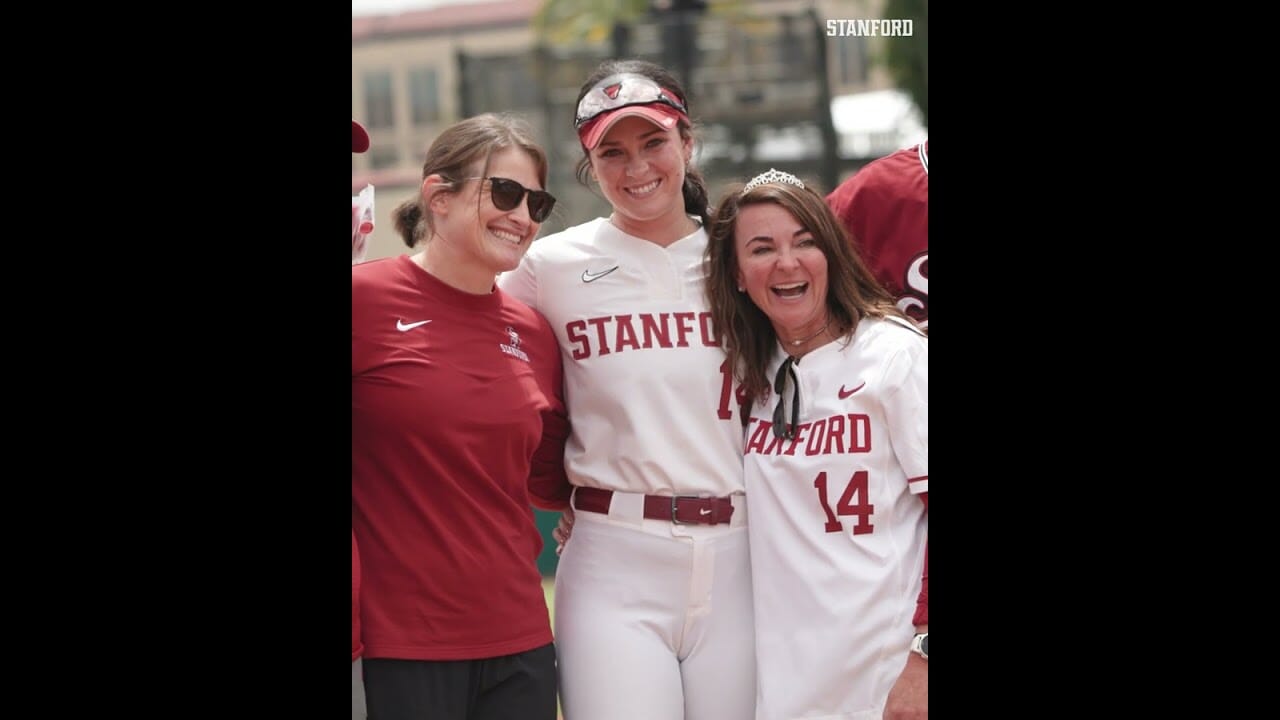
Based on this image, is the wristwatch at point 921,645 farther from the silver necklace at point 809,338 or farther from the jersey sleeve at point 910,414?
the silver necklace at point 809,338

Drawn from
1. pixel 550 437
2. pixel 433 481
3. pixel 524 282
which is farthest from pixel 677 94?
pixel 433 481

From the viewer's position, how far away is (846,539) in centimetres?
308

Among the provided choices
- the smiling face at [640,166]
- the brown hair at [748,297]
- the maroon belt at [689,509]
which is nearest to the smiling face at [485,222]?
the smiling face at [640,166]

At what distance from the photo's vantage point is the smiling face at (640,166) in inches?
131

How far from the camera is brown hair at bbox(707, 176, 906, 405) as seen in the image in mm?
3250

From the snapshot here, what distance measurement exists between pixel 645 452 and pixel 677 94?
42.6 inches

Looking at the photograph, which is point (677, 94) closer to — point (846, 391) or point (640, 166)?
point (640, 166)

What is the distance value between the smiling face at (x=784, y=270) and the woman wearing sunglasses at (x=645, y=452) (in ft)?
0.69

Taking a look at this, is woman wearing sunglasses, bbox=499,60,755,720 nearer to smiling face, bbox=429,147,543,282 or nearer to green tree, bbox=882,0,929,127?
smiling face, bbox=429,147,543,282

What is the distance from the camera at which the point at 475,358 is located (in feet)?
9.93

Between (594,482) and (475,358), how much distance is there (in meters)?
0.55

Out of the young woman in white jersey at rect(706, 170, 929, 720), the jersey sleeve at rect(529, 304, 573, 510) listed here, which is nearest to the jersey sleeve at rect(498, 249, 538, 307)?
the jersey sleeve at rect(529, 304, 573, 510)
